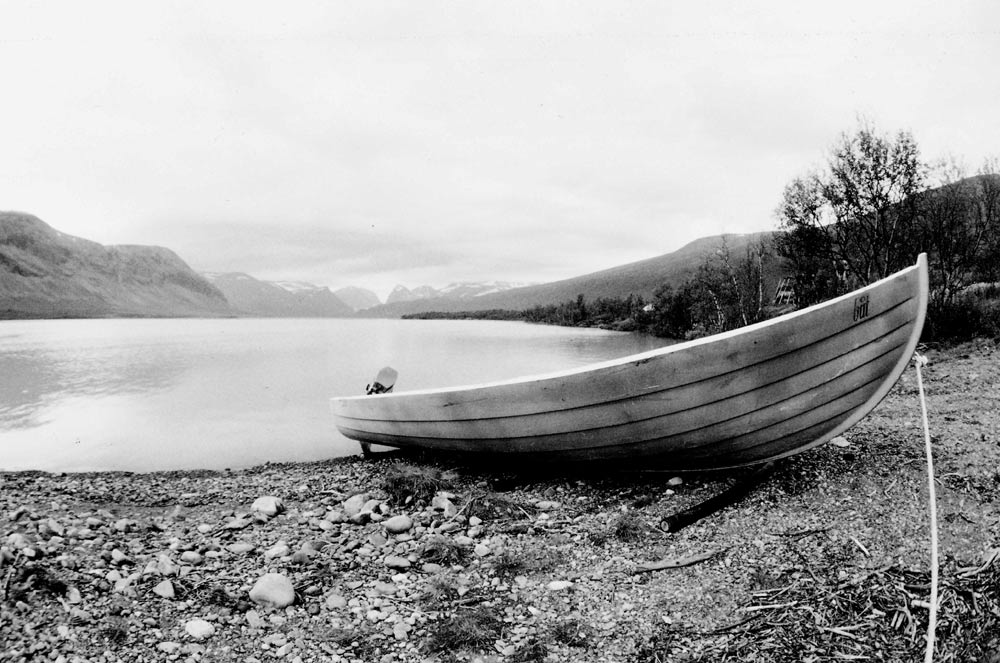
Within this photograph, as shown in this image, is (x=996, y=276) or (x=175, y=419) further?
(x=996, y=276)

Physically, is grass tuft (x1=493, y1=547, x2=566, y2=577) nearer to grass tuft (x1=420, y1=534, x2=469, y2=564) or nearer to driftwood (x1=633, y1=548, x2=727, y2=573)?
grass tuft (x1=420, y1=534, x2=469, y2=564)

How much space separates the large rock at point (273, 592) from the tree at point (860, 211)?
23.3 m

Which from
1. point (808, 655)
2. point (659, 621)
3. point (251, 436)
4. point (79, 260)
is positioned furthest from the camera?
point (79, 260)

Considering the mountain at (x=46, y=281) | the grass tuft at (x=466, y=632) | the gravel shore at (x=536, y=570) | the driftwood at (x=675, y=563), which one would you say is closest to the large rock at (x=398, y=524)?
the gravel shore at (x=536, y=570)

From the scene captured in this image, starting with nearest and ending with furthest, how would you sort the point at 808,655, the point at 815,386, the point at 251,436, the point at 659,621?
the point at 808,655, the point at 659,621, the point at 815,386, the point at 251,436

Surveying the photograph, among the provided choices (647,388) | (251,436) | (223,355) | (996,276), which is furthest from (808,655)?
(223,355)

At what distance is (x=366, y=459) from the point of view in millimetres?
8828

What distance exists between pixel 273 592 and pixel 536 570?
1820 millimetres

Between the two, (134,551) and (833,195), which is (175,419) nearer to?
(134,551)

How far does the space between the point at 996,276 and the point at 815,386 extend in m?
27.9

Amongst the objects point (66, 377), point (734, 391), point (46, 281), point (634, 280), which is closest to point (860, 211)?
point (734, 391)

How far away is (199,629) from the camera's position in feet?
10.4

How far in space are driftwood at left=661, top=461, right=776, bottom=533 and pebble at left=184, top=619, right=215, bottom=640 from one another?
3.30 metres

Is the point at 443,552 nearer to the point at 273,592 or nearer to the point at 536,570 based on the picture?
the point at 536,570
